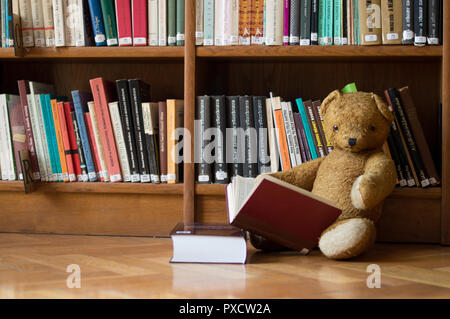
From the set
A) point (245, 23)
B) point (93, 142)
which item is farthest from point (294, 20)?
point (93, 142)

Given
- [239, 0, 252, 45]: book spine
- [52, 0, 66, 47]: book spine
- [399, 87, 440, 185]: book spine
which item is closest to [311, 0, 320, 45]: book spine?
[239, 0, 252, 45]: book spine

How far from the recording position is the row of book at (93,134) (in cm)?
155

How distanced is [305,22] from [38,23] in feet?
2.49

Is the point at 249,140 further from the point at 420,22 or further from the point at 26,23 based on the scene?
the point at 26,23

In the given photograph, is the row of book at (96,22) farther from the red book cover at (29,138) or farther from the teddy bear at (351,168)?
the teddy bear at (351,168)

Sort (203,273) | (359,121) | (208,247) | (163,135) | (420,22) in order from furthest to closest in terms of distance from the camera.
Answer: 1. (163,135)
2. (420,22)
3. (359,121)
4. (208,247)
5. (203,273)

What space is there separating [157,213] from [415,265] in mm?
705

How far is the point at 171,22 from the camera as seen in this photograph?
155 centimetres

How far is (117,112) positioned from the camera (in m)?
1.56

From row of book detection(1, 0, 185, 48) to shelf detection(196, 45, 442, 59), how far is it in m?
0.12

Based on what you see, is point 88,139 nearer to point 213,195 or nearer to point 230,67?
point 213,195

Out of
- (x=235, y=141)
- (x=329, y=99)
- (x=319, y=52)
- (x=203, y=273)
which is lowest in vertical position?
(x=203, y=273)

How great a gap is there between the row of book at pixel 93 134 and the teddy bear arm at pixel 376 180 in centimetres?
54
